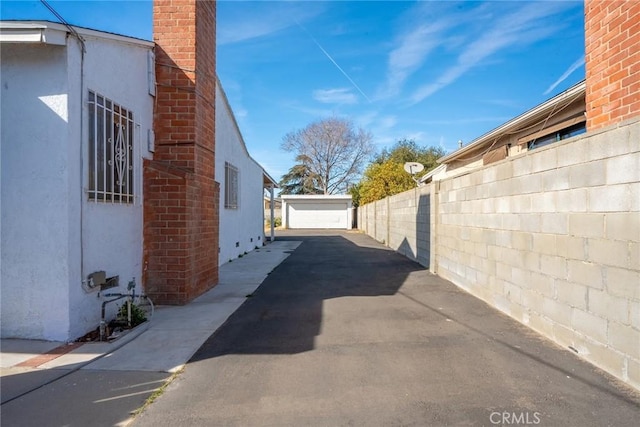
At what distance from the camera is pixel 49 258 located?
172 inches

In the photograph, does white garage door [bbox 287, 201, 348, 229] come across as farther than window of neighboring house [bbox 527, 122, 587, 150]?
Yes

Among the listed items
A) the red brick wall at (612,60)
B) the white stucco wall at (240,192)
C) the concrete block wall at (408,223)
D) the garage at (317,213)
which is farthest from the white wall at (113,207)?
the garage at (317,213)

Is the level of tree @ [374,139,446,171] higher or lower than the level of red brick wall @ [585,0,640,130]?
higher

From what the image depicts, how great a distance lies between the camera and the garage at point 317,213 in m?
35.1

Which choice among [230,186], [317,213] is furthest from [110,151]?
[317,213]

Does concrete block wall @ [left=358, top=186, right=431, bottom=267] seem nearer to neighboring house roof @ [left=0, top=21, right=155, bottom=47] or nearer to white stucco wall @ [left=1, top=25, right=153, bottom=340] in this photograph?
white stucco wall @ [left=1, top=25, right=153, bottom=340]

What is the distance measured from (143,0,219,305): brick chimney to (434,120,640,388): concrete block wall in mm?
4831

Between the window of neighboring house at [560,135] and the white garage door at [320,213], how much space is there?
25.1 metres

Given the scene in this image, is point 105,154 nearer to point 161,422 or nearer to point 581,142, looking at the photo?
point 161,422

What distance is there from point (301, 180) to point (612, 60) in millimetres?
44286

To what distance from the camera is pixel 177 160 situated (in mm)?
6680

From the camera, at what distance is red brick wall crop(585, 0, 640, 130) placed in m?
3.77

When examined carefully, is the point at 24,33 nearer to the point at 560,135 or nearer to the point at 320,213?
the point at 560,135

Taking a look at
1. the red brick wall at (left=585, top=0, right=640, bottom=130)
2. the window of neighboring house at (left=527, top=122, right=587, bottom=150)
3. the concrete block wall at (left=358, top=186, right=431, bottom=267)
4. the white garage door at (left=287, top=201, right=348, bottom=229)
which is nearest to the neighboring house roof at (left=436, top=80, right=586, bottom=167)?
the window of neighboring house at (left=527, top=122, right=587, bottom=150)
